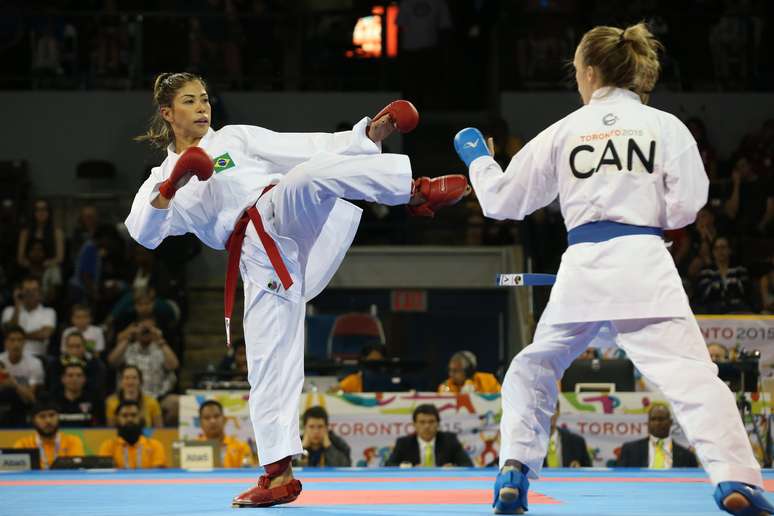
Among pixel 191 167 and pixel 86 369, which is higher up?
pixel 191 167

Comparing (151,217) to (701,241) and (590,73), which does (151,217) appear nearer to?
(590,73)

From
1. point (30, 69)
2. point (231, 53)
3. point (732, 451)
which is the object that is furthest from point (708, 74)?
point (732, 451)

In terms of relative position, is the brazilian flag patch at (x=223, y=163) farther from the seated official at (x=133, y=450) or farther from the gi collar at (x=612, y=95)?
the seated official at (x=133, y=450)

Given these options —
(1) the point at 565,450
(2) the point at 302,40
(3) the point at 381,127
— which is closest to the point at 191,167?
(3) the point at 381,127

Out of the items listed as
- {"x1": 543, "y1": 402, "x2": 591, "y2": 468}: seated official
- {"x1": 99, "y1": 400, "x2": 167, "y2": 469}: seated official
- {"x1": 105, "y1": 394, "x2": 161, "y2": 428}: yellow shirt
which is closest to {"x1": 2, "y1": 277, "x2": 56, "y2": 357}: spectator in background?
{"x1": 105, "y1": 394, "x2": 161, "y2": 428}: yellow shirt

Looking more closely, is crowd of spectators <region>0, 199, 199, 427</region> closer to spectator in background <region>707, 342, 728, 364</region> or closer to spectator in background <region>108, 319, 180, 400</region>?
spectator in background <region>108, 319, 180, 400</region>

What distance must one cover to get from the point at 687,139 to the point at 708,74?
31.9 feet

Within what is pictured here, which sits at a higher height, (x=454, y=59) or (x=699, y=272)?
(x=454, y=59)

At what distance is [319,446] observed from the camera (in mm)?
7461

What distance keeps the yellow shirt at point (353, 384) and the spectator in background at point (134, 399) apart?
149 cm

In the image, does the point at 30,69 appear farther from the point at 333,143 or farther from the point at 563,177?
the point at 563,177

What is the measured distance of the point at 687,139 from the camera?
11.8ft

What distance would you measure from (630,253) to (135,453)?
200 inches

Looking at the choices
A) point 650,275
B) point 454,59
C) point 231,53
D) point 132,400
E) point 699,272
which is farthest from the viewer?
point 454,59
